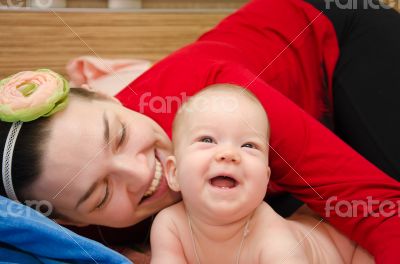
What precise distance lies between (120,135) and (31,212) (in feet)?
0.69

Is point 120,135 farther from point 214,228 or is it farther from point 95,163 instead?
point 214,228

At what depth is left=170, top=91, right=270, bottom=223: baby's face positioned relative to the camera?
2.66 feet

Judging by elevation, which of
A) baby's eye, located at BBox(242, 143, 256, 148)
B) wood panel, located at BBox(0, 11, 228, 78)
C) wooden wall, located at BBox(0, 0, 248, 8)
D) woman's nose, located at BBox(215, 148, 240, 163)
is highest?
woman's nose, located at BBox(215, 148, 240, 163)

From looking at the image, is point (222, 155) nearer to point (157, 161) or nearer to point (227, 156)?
point (227, 156)

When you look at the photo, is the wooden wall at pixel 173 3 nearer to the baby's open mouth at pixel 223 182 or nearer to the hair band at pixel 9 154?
the hair band at pixel 9 154

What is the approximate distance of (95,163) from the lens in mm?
880

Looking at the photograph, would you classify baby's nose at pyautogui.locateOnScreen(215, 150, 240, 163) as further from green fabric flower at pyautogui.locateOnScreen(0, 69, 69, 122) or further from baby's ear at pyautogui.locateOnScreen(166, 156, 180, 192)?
green fabric flower at pyautogui.locateOnScreen(0, 69, 69, 122)

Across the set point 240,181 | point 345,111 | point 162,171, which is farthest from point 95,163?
point 345,111

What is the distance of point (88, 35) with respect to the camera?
1711 millimetres

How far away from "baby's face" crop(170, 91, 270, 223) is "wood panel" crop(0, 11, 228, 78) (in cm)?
86

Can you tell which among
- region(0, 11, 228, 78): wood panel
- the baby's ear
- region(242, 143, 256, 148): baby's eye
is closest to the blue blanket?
the baby's ear

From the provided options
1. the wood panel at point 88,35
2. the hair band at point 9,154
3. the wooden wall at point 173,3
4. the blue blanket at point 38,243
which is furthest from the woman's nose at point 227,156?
the wooden wall at point 173,3

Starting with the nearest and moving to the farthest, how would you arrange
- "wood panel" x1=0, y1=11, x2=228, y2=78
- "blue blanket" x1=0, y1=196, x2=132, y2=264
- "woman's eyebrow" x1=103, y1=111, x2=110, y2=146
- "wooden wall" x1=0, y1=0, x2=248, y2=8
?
"blue blanket" x1=0, y1=196, x2=132, y2=264 → "woman's eyebrow" x1=103, y1=111, x2=110, y2=146 → "wood panel" x1=0, y1=11, x2=228, y2=78 → "wooden wall" x1=0, y1=0, x2=248, y2=8

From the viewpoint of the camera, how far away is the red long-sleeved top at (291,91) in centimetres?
89
